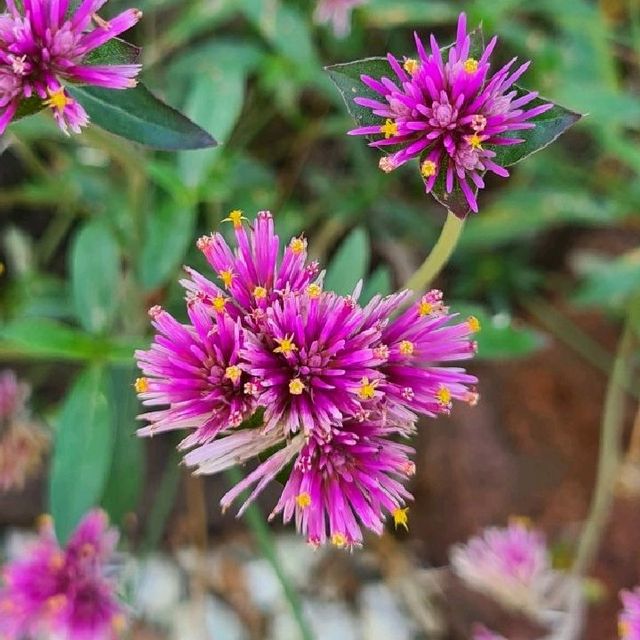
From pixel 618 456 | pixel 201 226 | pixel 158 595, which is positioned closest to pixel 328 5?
pixel 201 226

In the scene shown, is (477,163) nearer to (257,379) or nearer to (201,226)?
(257,379)

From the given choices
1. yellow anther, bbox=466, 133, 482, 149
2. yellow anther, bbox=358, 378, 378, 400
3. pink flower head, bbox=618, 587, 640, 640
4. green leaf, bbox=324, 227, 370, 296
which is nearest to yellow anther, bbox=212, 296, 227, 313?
yellow anther, bbox=358, 378, 378, 400

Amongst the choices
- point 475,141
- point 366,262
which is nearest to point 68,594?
point 366,262

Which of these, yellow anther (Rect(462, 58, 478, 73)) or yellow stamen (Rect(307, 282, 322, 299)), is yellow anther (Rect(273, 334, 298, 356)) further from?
yellow anther (Rect(462, 58, 478, 73))

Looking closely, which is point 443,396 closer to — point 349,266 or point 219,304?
point 219,304

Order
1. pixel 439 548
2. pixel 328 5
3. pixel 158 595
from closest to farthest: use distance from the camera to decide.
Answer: pixel 328 5
pixel 439 548
pixel 158 595
